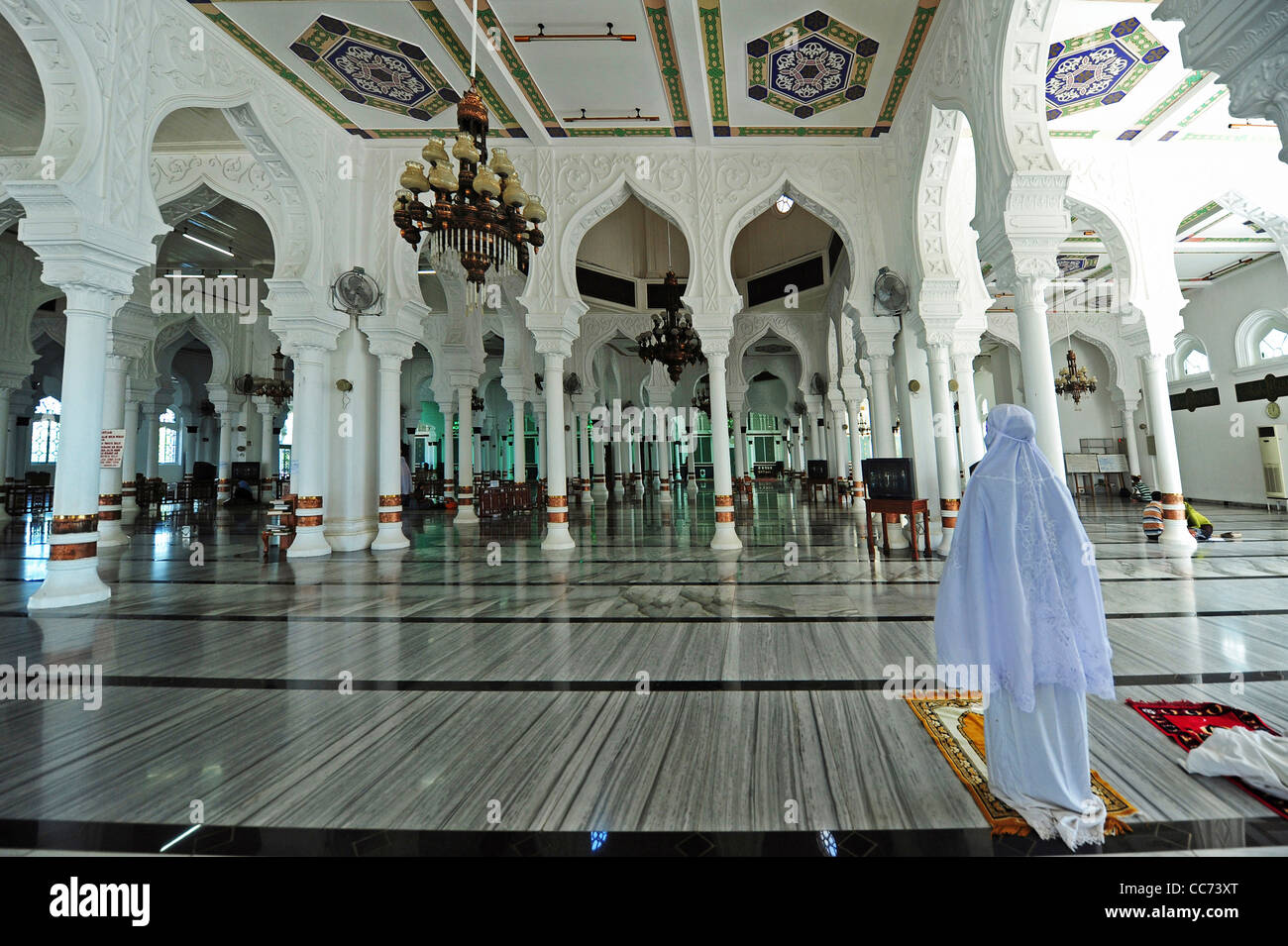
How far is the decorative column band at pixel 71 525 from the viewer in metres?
3.90

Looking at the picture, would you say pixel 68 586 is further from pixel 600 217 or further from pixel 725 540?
pixel 600 217

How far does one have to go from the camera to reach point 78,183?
3820 mm

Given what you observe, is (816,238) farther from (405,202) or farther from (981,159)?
(405,202)

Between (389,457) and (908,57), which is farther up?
(908,57)

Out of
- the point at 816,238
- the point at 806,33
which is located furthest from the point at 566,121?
the point at 816,238

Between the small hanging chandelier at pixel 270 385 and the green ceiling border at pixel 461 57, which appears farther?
the small hanging chandelier at pixel 270 385

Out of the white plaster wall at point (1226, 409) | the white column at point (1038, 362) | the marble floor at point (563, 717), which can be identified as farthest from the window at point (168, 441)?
the white plaster wall at point (1226, 409)

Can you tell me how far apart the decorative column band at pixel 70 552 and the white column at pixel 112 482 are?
4235 mm

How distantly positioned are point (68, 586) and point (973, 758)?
18.7 feet

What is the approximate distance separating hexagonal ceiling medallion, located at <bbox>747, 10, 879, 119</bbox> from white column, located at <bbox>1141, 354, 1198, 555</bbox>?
16.2 feet

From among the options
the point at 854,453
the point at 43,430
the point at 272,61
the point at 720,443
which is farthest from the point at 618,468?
the point at 43,430

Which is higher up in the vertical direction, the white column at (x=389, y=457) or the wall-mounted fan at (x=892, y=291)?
the wall-mounted fan at (x=892, y=291)

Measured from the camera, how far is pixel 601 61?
17.6 ft

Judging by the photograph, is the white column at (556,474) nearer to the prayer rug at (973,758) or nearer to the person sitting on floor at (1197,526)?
the prayer rug at (973,758)
